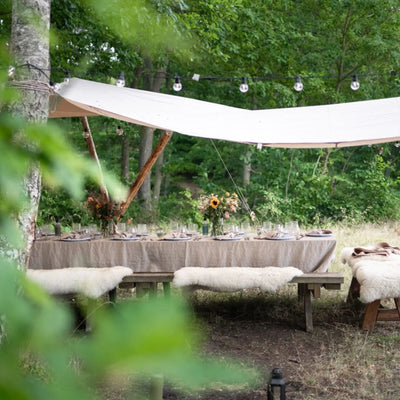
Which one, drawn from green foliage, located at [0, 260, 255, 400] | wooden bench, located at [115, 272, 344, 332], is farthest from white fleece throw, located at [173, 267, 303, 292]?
green foliage, located at [0, 260, 255, 400]

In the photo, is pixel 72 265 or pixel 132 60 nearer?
pixel 72 265

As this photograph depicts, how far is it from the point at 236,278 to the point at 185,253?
1.79 feet

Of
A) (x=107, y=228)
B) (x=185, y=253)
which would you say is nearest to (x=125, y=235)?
(x=107, y=228)

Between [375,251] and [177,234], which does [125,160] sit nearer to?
[177,234]

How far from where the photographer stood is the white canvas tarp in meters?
4.39

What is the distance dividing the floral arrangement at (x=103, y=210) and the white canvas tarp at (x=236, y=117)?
2.43 ft

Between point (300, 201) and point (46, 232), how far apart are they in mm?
6339

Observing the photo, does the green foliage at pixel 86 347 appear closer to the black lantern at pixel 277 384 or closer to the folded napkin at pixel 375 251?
the black lantern at pixel 277 384

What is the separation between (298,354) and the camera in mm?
3572

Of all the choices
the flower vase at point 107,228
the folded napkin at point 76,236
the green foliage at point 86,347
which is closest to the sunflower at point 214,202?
the flower vase at point 107,228

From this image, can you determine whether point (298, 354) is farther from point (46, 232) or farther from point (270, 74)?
point (270, 74)

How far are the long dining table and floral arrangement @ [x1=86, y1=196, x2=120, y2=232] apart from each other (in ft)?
0.90

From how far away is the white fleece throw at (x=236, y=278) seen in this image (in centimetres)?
390


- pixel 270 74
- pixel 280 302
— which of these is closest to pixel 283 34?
pixel 270 74
